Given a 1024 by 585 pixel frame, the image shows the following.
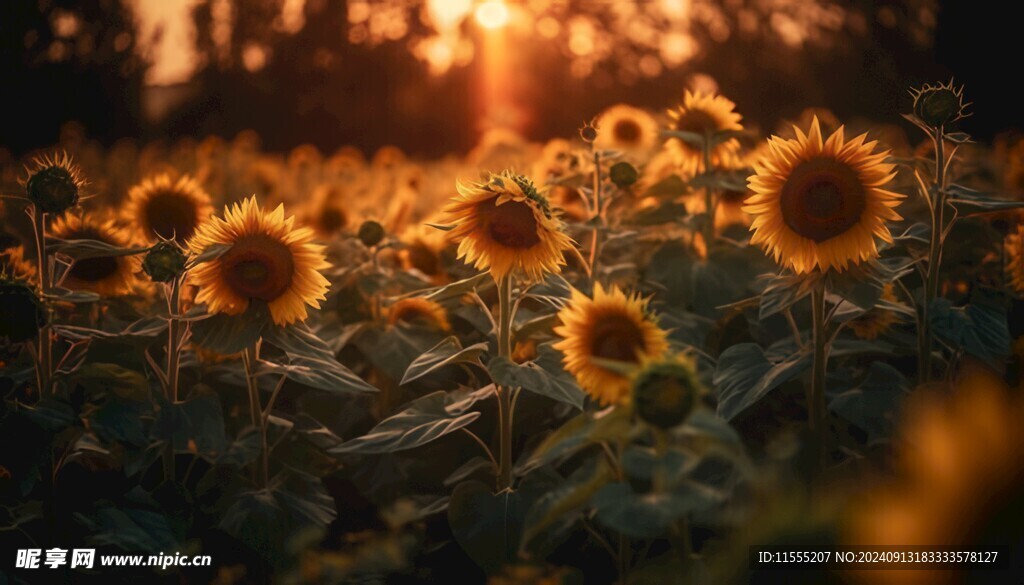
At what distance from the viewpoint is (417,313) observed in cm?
280

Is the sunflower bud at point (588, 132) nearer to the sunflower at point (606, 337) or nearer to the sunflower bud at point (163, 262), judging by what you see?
the sunflower at point (606, 337)

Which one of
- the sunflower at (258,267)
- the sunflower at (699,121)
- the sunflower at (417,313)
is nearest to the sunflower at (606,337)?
the sunflower at (258,267)

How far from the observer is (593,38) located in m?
11.0

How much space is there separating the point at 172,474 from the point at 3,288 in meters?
0.53

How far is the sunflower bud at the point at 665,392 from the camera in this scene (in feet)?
3.87

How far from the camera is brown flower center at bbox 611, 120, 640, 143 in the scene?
12.6 ft

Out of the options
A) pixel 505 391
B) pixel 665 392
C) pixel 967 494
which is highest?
pixel 505 391

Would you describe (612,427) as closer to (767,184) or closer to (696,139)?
(767,184)

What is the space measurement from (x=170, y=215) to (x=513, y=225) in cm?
128

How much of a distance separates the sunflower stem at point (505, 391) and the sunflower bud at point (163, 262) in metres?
0.64

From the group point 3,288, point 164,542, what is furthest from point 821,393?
point 3,288

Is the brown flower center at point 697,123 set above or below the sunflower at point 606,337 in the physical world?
above

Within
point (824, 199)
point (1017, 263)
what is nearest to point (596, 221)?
point (824, 199)

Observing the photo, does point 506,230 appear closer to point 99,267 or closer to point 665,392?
point 665,392
